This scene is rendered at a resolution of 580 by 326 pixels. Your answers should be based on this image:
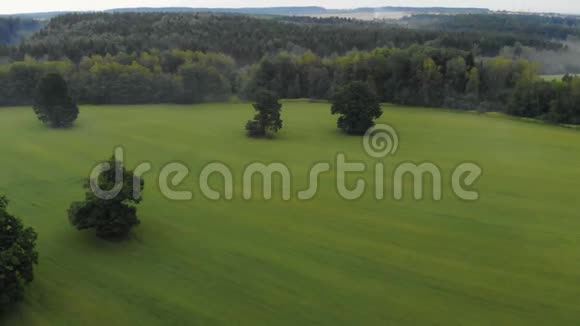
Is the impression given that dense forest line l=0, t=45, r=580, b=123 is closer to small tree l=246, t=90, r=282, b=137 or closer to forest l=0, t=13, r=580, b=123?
forest l=0, t=13, r=580, b=123

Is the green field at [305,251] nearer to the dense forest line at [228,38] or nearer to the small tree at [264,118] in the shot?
the small tree at [264,118]

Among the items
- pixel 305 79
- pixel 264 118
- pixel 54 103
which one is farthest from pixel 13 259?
pixel 305 79

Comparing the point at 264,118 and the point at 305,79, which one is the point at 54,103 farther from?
the point at 305,79

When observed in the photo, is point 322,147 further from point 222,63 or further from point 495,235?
point 222,63

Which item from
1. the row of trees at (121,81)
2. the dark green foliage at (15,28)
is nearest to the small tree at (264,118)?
the row of trees at (121,81)

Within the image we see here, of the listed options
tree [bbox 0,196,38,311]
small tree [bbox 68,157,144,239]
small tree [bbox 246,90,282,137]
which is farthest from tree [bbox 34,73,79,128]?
tree [bbox 0,196,38,311]

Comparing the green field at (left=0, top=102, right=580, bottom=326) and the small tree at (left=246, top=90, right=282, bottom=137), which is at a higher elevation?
the small tree at (left=246, top=90, right=282, bottom=137)
